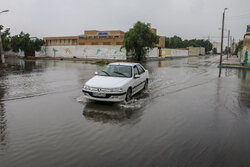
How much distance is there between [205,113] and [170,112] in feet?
3.74

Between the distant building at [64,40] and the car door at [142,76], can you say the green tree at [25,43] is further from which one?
the car door at [142,76]

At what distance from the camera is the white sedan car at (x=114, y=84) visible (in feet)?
25.2

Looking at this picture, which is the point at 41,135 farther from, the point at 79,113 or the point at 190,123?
the point at 190,123

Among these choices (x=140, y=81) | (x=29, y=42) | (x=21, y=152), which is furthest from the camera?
(x=29, y=42)

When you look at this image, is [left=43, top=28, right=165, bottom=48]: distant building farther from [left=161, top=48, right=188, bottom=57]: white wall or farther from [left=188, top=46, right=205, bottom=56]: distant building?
[left=188, top=46, right=205, bottom=56]: distant building

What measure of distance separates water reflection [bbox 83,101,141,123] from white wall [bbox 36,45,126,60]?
34.9 m

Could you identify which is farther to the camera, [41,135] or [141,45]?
[141,45]

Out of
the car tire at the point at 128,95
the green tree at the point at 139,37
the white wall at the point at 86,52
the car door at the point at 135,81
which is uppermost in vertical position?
the green tree at the point at 139,37

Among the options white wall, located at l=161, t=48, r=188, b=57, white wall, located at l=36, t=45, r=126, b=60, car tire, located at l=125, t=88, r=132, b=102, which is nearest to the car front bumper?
car tire, located at l=125, t=88, r=132, b=102

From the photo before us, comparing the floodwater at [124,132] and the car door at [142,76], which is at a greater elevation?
the car door at [142,76]

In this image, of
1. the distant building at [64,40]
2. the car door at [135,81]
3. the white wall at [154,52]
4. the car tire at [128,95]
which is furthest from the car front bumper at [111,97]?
the distant building at [64,40]

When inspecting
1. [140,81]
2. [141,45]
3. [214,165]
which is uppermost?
[141,45]

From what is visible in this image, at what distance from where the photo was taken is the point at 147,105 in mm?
8023

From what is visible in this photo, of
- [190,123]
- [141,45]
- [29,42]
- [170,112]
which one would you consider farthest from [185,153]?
[29,42]
